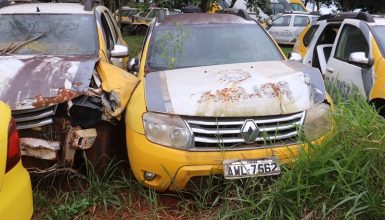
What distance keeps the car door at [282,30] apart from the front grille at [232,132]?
1719 centimetres

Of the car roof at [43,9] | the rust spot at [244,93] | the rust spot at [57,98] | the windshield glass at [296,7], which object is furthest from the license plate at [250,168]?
the windshield glass at [296,7]

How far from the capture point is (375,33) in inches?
220

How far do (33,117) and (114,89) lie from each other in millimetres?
662

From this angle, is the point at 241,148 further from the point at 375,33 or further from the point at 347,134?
the point at 375,33

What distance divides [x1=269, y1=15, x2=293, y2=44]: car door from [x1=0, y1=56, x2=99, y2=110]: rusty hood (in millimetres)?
17038

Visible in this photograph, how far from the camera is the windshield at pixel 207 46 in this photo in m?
4.84

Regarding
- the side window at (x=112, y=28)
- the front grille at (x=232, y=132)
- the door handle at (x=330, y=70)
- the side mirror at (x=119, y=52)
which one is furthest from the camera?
the side window at (x=112, y=28)

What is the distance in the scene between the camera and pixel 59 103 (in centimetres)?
364

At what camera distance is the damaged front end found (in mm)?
3613

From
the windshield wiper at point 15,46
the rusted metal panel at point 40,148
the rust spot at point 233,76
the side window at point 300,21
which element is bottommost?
the side window at point 300,21

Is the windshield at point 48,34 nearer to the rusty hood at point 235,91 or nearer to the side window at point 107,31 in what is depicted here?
the side window at point 107,31

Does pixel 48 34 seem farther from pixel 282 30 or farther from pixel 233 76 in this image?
pixel 282 30

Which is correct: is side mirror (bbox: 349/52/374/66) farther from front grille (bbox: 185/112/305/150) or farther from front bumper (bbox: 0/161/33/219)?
front bumper (bbox: 0/161/33/219)

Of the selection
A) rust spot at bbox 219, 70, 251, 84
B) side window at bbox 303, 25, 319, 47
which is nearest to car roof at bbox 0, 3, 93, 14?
rust spot at bbox 219, 70, 251, 84
